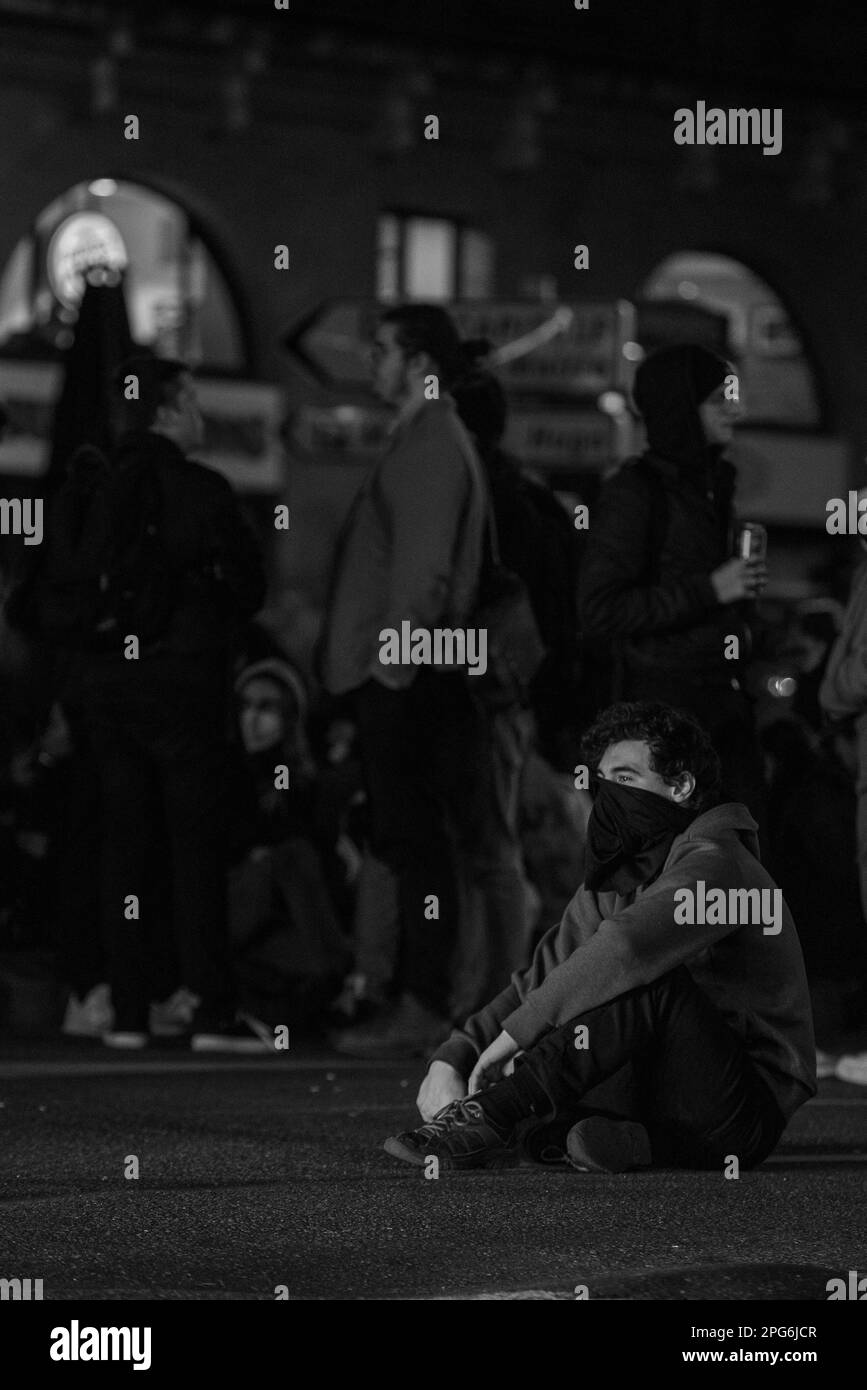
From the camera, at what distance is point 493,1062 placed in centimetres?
588

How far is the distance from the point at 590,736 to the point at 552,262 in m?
19.0

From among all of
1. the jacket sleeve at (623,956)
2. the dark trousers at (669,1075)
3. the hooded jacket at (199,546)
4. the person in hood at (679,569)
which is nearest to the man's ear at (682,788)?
the jacket sleeve at (623,956)

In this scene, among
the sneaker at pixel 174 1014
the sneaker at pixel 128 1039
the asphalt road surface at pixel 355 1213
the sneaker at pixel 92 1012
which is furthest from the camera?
the sneaker at pixel 92 1012

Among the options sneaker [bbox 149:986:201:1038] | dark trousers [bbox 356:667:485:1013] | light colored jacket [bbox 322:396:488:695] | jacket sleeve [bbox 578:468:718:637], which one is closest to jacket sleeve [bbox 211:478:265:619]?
light colored jacket [bbox 322:396:488:695]

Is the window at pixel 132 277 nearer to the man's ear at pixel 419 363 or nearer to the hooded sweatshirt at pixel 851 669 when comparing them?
the man's ear at pixel 419 363

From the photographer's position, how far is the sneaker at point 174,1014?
8672 mm

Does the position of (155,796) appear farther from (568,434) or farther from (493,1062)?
(568,434)

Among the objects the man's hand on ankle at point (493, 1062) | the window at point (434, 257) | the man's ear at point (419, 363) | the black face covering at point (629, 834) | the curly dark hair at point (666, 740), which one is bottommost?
the man's hand on ankle at point (493, 1062)

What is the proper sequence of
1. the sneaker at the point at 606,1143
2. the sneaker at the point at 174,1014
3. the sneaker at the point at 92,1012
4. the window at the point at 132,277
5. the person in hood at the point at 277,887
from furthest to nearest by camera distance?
the window at the point at 132,277
the person in hood at the point at 277,887
the sneaker at the point at 92,1012
the sneaker at the point at 174,1014
the sneaker at the point at 606,1143

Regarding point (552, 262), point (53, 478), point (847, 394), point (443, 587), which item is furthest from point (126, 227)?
point (443, 587)

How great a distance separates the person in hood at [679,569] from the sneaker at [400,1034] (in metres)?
1.26

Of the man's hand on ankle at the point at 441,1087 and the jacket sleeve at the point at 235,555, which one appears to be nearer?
the man's hand on ankle at the point at 441,1087

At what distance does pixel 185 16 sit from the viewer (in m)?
22.1

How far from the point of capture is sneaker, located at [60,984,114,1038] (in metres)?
9.01
